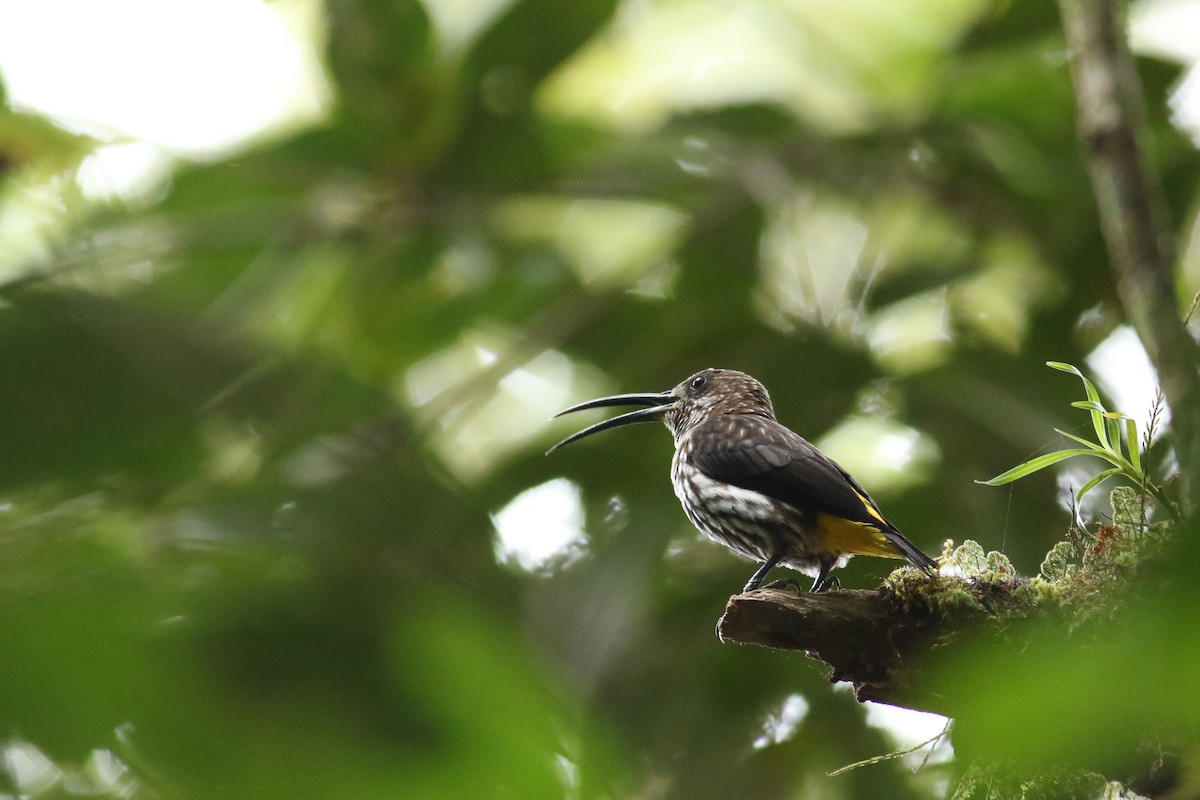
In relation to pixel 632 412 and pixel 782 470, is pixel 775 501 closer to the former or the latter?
pixel 782 470

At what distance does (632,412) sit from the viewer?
5000mm

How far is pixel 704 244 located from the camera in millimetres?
6082

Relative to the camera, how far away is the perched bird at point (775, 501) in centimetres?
353

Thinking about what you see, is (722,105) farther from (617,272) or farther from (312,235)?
(312,235)

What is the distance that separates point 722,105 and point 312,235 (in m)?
2.21

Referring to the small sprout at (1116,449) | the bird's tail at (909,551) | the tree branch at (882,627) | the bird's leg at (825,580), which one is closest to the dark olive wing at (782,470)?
the bird's tail at (909,551)

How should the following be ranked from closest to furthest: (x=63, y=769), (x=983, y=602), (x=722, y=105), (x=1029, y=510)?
1. (x=63, y=769)
2. (x=983, y=602)
3. (x=1029, y=510)
4. (x=722, y=105)

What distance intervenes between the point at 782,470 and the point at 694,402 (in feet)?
4.24

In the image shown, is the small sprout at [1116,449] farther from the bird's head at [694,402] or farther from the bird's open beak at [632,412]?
the bird's open beak at [632,412]

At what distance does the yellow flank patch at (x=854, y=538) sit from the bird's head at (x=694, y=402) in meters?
1.01

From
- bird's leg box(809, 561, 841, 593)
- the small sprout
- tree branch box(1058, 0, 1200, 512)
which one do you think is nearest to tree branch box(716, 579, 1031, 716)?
the small sprout

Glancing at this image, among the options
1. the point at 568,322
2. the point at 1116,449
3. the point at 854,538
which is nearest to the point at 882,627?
the point at 1116,449

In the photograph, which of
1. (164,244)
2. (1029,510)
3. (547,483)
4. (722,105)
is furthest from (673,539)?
(164,244)

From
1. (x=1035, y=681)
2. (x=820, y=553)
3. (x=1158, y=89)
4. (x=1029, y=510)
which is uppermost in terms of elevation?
(x=1035, y=681)
